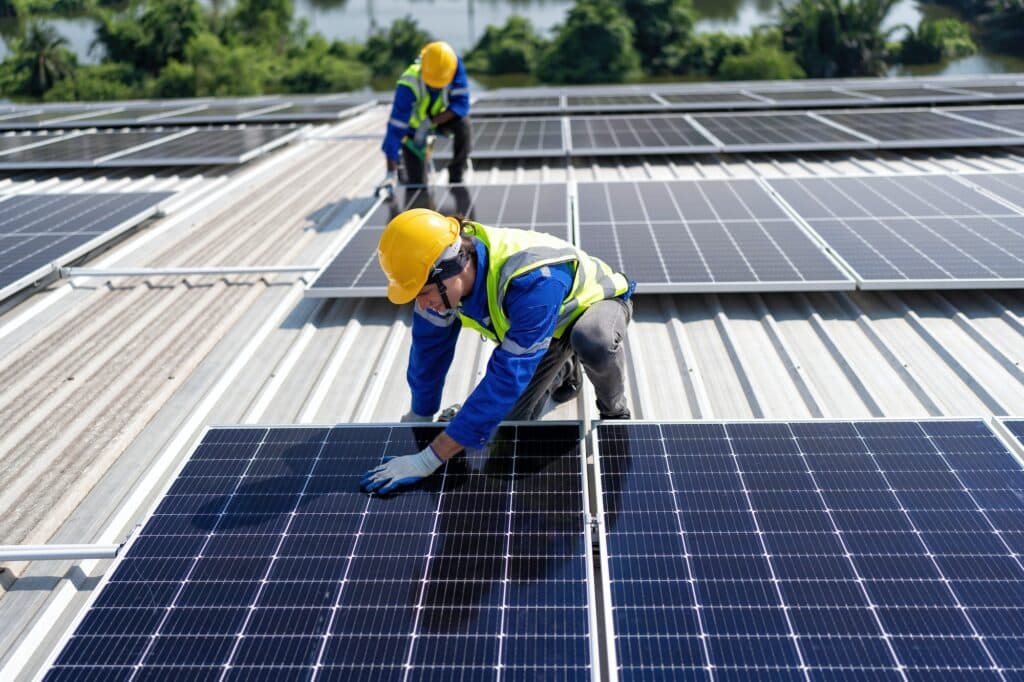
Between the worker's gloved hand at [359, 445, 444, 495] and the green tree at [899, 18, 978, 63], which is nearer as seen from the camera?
the worker's gloved hand at [359, 445, 444, 495]

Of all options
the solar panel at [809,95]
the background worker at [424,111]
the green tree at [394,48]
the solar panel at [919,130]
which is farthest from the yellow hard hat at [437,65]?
the green tree at [394,48]

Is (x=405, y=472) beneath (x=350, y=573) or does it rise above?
above

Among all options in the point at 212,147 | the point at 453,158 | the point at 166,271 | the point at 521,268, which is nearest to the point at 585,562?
the point at 521,268

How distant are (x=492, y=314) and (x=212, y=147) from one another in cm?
1157

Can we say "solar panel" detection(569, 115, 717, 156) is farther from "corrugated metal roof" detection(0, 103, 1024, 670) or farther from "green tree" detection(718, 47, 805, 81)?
"green tree" detection(718, 47, 805, 81)

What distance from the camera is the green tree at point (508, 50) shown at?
2564 inches

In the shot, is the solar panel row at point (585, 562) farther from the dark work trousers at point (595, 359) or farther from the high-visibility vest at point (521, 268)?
the high-visibility vest at point (521, 268)

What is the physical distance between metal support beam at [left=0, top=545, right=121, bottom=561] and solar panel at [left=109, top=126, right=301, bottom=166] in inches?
378

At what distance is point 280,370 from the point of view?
260 inches

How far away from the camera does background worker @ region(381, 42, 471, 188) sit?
10359 mm

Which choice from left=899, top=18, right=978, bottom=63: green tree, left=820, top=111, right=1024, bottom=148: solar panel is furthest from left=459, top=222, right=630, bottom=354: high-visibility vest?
left=899, top=18, right=978, bottom=63: green tree

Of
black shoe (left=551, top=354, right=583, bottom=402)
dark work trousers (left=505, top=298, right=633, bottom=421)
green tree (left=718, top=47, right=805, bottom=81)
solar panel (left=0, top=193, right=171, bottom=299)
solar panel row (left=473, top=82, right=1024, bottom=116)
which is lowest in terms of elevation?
black shoe (left=551, top=354, right=583, bottom=402)

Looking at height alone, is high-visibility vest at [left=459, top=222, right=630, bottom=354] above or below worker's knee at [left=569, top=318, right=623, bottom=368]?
above

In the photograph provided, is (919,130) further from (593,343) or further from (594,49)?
(594,49)
